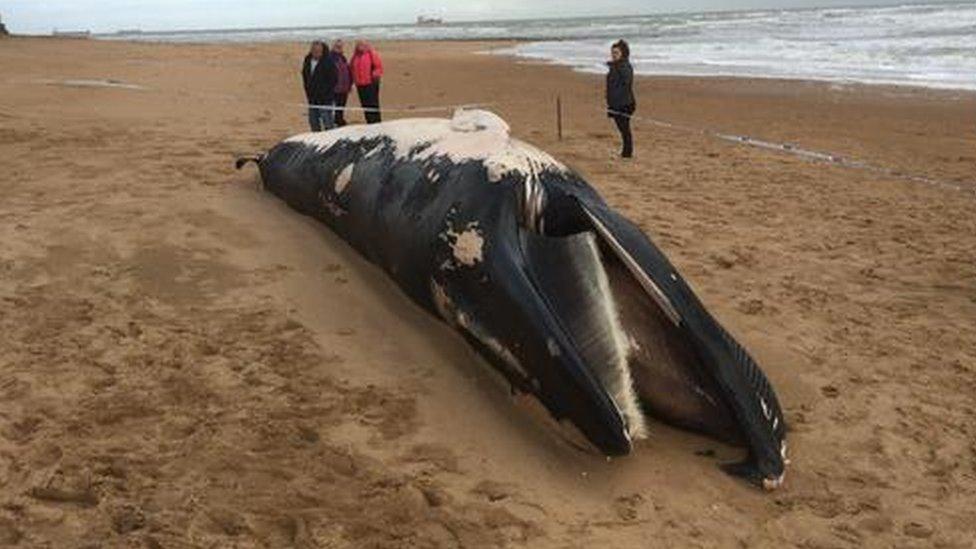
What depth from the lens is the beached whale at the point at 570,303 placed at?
4.01 meters

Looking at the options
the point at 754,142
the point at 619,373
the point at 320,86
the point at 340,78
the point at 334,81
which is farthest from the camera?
the point at 340,78

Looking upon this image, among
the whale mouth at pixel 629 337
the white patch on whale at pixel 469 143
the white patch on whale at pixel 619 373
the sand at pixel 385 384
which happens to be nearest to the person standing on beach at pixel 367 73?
the sand at pixel 385 384

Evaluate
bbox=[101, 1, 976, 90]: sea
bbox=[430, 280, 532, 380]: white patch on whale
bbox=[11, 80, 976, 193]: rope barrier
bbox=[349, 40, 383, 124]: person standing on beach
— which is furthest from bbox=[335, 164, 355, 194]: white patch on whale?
bbox=[101, 1, 976, 90]: sea

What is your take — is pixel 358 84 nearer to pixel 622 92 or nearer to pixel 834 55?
pixel 622 92

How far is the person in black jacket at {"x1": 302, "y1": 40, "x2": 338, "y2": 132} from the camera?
40.7 ft

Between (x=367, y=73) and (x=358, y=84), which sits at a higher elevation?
(x=367, y=73)

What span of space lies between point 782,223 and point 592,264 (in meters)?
4.46

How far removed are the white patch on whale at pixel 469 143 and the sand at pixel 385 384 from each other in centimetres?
92

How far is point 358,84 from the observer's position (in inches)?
518

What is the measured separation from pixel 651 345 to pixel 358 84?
9786mm

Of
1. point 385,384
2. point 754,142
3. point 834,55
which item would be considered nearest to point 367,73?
point 754,142

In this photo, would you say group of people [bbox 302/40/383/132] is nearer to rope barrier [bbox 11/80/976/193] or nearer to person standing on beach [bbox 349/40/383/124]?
person standing on beach [bbox 349/40/383/124]

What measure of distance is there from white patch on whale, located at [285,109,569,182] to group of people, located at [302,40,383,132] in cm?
578

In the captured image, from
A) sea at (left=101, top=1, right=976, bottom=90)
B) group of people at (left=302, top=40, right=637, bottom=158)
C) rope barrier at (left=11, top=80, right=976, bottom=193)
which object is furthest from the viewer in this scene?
sea at (left=101, top=1, right=976, bottom=90)
